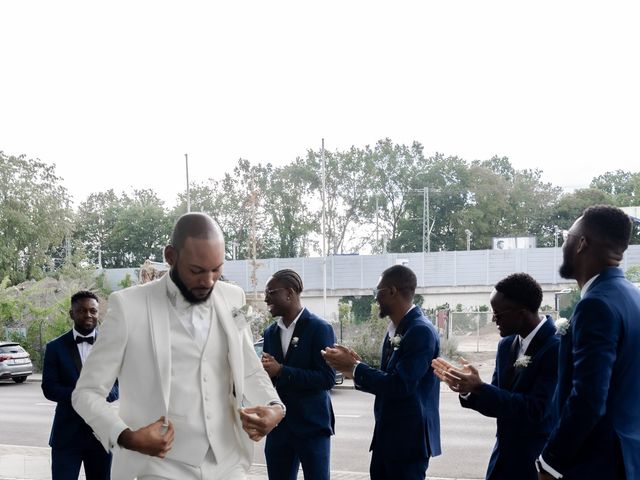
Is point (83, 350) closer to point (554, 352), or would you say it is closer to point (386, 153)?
point (554, 352)

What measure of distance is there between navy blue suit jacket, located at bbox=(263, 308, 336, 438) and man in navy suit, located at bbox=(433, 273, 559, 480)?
139cm

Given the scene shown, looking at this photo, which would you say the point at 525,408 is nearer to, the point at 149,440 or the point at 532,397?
the point at 532,397

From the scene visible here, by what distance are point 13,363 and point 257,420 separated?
24.2m

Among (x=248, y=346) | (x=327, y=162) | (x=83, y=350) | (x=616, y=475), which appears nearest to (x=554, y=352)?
(x=616, y=475)

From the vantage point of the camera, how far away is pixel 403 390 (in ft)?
16.5

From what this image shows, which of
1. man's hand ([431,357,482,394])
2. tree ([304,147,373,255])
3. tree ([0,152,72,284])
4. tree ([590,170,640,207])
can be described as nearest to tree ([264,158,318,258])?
tree ([304,147,373,255])

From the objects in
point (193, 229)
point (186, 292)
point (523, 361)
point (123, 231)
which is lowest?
point (523, 361)

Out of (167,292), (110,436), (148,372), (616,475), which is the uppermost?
(167,292)

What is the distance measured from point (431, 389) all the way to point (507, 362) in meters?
0.77

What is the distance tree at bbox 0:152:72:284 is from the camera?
42719 millimetres

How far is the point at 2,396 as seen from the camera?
21.4 m

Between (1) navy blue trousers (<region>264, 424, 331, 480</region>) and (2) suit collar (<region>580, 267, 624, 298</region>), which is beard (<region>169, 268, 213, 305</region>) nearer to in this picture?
(2) suit collar (<region>580, 267, 624, 298</region>)

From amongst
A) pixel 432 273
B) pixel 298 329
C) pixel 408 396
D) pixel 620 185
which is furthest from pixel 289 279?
pixel 620 185

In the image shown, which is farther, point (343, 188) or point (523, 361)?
point (343, 188)
